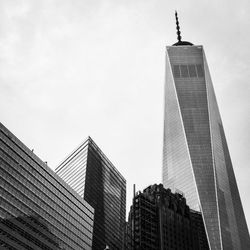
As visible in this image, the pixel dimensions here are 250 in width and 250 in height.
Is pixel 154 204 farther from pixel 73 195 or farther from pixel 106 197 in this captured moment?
pixel 73 195

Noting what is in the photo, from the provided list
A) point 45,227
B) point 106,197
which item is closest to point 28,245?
point 45,227

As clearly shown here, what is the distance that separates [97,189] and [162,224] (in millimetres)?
38045

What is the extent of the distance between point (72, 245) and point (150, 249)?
134 ft

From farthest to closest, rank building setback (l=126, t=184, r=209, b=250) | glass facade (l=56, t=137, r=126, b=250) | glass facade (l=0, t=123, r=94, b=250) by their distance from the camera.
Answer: glass facade (l=56, t=137, r=126, b=250) < building setback (l=126, t=184, r=209, b=250) < glass facade (l=0, t=123, r=94, b=250)

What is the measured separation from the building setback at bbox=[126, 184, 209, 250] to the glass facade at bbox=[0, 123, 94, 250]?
29313 millimetres

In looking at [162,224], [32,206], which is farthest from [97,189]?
[32,206]

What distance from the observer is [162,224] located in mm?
164125

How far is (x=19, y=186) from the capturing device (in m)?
104

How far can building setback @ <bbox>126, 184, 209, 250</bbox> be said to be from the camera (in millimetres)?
153500

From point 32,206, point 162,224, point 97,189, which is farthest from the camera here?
point 97,189

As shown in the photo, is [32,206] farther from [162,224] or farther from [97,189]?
[97,189]

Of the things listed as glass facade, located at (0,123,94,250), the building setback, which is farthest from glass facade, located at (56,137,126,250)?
glass facade, located at (0,123,94,250)

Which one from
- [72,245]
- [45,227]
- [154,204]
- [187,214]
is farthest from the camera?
[187,214]

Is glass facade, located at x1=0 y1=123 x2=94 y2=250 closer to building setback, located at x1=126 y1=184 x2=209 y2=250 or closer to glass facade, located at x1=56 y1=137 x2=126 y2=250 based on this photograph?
building setback, located at x1=126 y1=184 x2=209 y2=250
